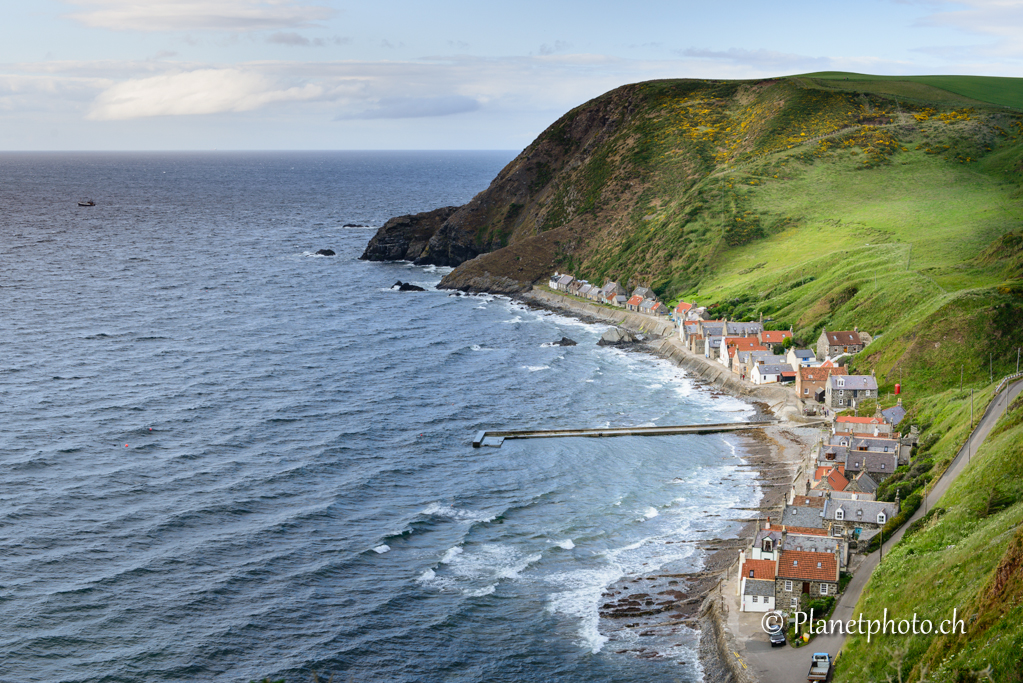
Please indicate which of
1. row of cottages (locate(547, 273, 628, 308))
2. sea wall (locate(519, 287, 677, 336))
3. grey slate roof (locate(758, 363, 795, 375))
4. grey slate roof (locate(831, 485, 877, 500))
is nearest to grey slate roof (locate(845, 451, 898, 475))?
grey slate roof (locate(831, 485, 877, 500))

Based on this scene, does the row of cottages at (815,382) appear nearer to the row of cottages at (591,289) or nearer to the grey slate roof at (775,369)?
the grey slate roof at (775,369)

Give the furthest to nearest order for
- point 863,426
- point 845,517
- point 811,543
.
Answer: point 863,426 < point 845,517 < point 811,543

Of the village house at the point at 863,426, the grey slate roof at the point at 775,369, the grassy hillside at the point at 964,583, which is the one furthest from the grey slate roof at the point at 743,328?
the grassy hillside at the point at 964,583

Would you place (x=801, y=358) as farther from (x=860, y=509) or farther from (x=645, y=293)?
(x=860, y=509)

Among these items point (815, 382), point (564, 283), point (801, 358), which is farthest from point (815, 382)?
point (564, 283)

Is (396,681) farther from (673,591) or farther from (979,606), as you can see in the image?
(979,606)
